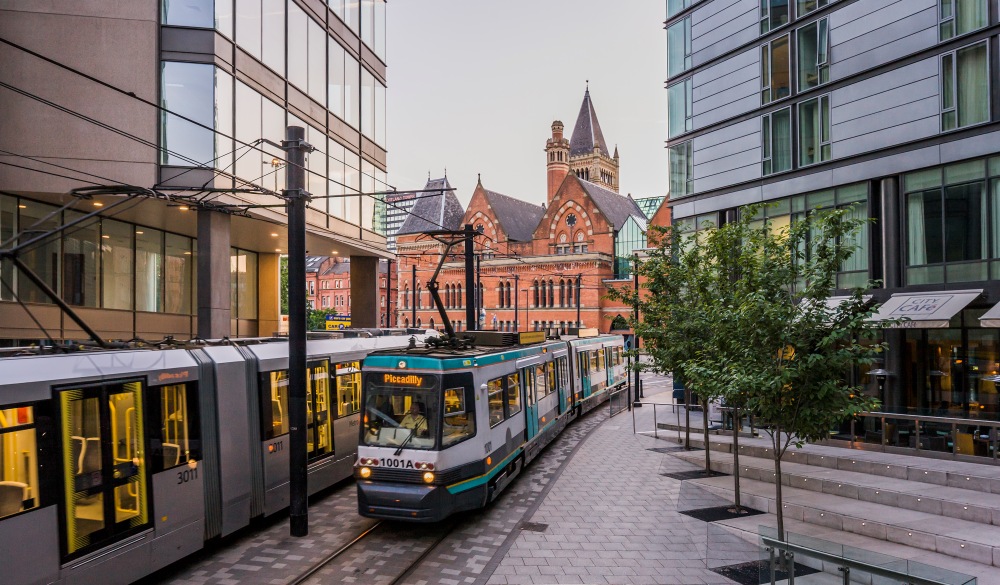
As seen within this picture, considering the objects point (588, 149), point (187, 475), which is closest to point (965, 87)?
point (187, 475)

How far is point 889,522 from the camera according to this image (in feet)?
35.5

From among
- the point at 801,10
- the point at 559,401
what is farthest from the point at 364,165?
the point at 801,10

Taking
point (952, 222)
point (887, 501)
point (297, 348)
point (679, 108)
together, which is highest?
point (679, 108)

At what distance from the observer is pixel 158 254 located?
22484 millimetres

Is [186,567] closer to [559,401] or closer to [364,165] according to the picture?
[559,401]

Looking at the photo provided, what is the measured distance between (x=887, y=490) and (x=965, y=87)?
10.6m

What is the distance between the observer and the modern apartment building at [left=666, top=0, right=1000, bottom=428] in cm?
1639

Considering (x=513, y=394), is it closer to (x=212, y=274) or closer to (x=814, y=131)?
(x=212, y=274)

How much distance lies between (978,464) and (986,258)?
18.0 ft

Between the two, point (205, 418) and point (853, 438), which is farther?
point (853, 438)

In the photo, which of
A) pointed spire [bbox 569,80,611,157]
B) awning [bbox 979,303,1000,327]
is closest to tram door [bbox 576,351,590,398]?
awning [bbox 979,303,1000,327]

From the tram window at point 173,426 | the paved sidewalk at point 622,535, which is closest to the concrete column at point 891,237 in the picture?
the paved sidewalk at point 622,535

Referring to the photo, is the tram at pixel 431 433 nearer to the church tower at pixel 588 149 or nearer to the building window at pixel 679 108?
the building window at pixel 679 108

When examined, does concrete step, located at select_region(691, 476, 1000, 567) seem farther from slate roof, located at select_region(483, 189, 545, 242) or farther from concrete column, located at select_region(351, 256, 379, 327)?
slate roof, located at select_region(483, 189, 545, 242)
